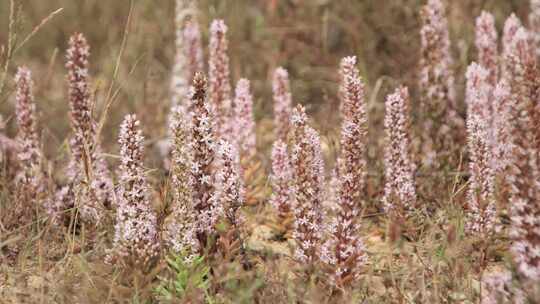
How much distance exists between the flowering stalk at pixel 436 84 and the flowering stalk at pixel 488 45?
0.58 feet

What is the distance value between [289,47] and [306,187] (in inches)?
143

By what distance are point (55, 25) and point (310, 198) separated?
552 cm

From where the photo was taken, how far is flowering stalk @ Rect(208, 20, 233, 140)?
412 centimetres

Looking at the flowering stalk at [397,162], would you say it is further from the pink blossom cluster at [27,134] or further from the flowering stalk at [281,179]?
the pink blossom cluster at [27,134]

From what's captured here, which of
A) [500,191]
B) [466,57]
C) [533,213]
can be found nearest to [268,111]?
[466,57]

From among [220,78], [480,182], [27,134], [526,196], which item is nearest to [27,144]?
[27,134]

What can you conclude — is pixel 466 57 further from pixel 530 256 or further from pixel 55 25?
pixel 55 25

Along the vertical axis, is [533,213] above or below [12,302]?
above

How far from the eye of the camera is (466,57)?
5426 millimetres

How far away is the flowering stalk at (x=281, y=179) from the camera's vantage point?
363 cm

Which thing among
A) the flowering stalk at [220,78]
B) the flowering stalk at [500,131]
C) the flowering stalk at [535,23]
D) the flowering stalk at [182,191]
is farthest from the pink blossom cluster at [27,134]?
the flowering stalk at [535,23]

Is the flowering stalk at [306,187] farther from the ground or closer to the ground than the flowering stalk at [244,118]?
closer to the ground

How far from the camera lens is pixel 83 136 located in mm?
3551

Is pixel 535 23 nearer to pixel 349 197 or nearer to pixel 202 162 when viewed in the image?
pixel 349 197
